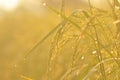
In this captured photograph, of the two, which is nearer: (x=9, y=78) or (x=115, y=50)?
(x=115, y=50)

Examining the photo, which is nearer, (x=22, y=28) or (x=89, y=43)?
(x=89, y=43)

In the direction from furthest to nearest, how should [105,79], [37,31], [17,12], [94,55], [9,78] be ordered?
1. [17,12]
2. [37,31]
3. [9,78]
4. [94,55]
5. [105,79]

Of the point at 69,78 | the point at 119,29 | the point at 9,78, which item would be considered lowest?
the point at 9,78

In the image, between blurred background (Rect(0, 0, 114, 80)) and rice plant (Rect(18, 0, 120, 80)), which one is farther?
blurred background (Rect(0, 0, 114, 80))

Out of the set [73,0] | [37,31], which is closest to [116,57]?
[37,31]

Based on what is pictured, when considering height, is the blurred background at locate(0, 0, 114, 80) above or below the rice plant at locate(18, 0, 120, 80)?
below

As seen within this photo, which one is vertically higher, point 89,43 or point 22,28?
point 89,43

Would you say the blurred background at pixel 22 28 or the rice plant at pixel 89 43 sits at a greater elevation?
the rice plant at pixel 89 43

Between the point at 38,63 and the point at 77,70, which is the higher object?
the point at 77,70

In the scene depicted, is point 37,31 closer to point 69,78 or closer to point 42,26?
point 42,26

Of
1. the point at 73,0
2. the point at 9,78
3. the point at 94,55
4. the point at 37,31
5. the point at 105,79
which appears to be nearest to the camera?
the point at 105,79

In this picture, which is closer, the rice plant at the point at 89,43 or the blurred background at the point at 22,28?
the rice plant at the point at 89,43
